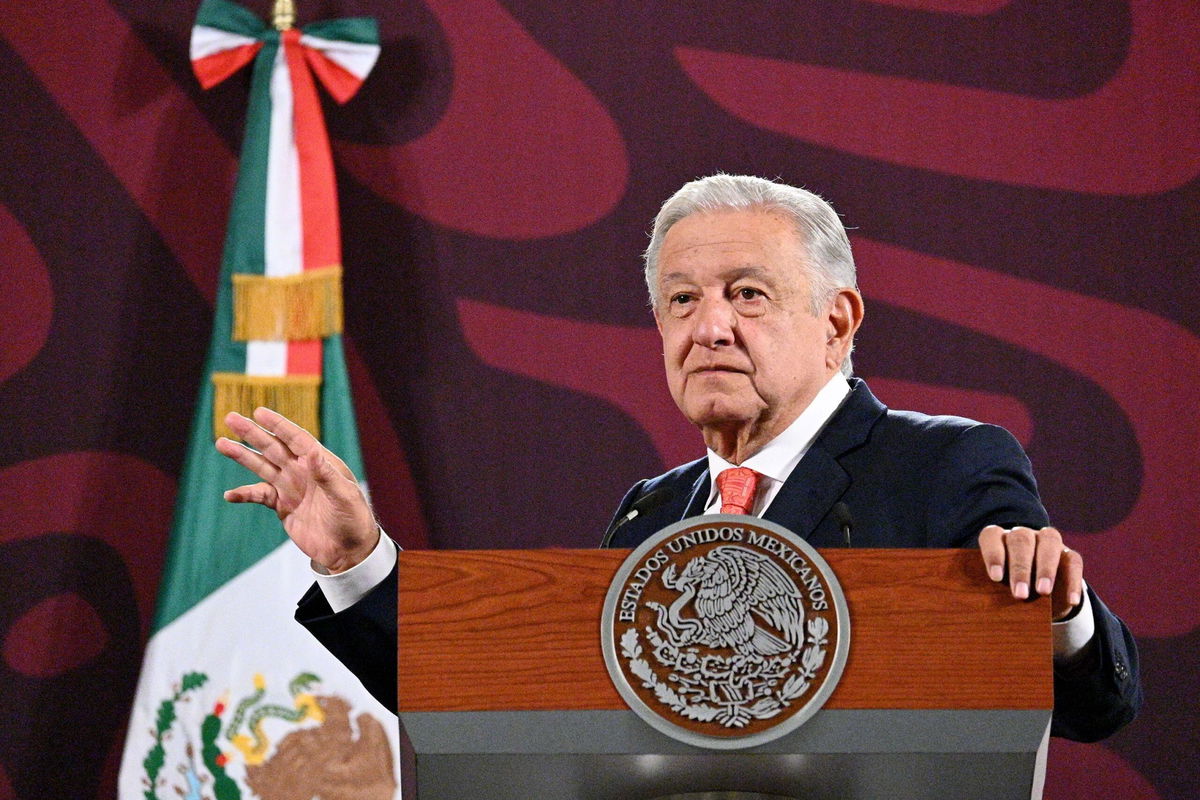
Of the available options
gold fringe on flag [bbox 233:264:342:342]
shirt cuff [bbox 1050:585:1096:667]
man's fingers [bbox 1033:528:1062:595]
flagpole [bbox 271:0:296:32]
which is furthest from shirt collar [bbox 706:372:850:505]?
flagpole [bbox 271:0:296:32]

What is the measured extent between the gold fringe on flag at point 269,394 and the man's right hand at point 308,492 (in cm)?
208

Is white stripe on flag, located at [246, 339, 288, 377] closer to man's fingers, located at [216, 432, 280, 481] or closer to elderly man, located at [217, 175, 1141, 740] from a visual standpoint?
elderly man, located at [217, 175, 1141, 740]

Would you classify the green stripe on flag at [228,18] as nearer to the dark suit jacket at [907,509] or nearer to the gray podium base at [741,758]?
the dark suit jacket at [907,509]

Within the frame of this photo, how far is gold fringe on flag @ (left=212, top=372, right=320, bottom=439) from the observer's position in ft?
12.2

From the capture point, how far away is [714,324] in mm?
2059

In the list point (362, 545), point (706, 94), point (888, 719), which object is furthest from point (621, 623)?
point (706, 94)

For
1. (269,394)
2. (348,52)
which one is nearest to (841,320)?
(269,394)

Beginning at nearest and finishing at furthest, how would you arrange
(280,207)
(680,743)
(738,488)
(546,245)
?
(680,743)
(738,488)
(280,207)
(546,245)

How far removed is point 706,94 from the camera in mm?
4109

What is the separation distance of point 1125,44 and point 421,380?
7.39 feet

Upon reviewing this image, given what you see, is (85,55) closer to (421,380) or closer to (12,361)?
(12,361)

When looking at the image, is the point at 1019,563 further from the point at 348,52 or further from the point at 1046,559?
the point at 348,52

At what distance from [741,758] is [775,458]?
88cm

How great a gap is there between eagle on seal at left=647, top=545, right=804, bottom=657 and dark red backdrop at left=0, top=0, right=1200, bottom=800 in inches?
Answer: 108
